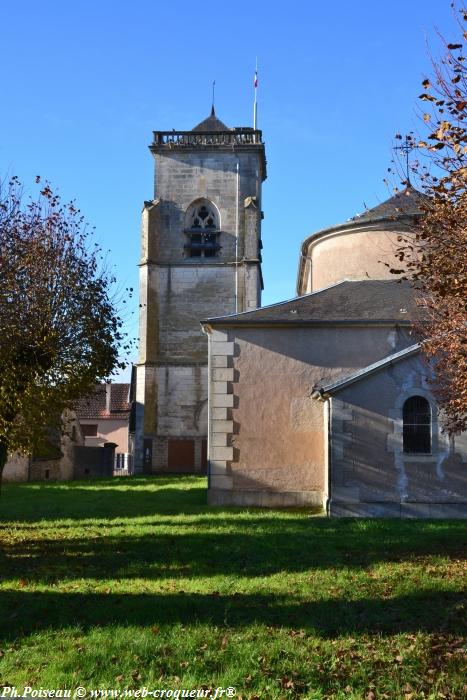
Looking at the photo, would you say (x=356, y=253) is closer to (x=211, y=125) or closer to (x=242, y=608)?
(x=242, y=608)

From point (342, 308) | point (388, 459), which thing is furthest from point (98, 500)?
point (388, 459)

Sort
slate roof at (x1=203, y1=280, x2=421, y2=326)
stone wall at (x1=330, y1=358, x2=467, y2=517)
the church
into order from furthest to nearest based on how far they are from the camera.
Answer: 1. slate roof at (x1=203, y1=280, x2=421, y2=326)
2. the church
3. stone wall at (x1=330, y1=358, x2=467, y2=517)

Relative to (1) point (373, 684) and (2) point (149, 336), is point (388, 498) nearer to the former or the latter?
(1) point (373, 684)

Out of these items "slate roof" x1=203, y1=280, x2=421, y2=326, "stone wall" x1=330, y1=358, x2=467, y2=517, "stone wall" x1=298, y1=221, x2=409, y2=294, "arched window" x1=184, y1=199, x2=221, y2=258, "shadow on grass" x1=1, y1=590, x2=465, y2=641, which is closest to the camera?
"shadow on grass" x1=1, y1=590, x2=465, y2=641

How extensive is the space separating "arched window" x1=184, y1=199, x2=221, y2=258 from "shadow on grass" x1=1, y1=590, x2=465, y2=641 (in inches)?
1288

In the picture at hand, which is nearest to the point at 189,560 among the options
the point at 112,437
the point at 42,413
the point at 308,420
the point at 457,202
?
the point at 42,413

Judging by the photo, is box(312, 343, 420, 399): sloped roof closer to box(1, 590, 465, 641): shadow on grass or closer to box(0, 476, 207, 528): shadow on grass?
box(0, 476, 207, 528): shadow on grass

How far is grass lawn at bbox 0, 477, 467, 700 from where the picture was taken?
6.39 meters

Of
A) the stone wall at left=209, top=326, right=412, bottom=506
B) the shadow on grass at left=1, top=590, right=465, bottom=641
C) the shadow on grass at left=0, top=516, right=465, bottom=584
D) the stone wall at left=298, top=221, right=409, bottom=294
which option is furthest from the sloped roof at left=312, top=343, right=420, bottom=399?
the shadow on grass at left=1, top=590, right=465, bottom=641

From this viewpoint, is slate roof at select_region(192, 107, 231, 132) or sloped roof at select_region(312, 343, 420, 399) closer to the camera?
sloped roof at select_region(312, 343, 420, 399)

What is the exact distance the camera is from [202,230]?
4125cm

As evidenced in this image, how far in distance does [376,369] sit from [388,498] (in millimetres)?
2902

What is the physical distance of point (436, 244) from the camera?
346 inches

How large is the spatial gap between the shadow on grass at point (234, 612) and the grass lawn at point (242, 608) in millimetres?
22
